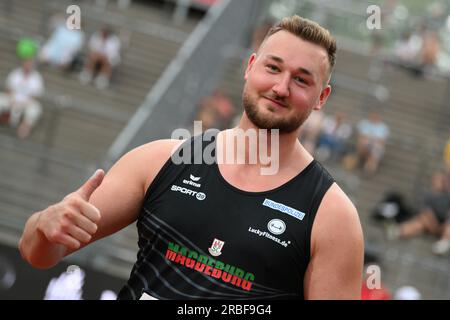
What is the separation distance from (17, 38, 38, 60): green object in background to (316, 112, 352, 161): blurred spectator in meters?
4.93

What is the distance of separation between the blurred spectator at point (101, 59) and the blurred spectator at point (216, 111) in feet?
6.80

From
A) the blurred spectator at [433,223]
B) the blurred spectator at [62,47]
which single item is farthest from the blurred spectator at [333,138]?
the blurred spectator at [62,47]

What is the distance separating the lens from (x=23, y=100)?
41.3ft

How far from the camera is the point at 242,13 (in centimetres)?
1666

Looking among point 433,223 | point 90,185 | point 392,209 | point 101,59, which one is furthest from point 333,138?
point 90,185

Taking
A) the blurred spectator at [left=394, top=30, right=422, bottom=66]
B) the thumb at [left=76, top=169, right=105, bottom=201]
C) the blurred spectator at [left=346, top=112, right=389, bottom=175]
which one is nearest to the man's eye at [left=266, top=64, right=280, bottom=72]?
the thumb at [left=76, top=169, right=105, bottom=201]

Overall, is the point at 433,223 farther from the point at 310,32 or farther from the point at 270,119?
the point at 270,119

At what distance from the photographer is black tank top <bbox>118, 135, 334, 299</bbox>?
362 cm

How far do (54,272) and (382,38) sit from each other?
10.3 m

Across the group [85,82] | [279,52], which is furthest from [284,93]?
[85,82]

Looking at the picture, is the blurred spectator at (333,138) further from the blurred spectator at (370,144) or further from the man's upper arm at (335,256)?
the man's upper arm at (335,256)

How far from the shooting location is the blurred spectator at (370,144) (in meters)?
13.7

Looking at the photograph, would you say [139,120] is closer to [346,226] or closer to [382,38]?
[382,38]

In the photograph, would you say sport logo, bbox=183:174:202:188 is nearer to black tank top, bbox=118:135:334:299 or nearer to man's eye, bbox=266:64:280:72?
black tank top, bbox=118:135:334:299
